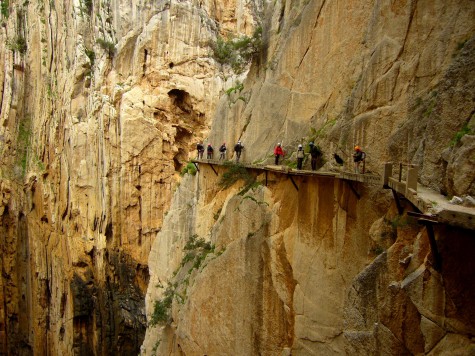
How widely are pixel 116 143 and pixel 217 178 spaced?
44.7 feet

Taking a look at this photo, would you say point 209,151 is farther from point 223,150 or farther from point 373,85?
point 373,85

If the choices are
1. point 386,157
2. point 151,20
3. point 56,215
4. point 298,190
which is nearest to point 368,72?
point 386,157

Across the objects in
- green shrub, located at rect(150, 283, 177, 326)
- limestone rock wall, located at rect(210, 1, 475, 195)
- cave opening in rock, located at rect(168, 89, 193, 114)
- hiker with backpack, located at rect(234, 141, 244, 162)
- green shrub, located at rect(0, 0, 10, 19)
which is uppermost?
green shrub, located at rect(0, 0, 10, 19)

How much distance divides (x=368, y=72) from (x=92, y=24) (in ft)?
82.4

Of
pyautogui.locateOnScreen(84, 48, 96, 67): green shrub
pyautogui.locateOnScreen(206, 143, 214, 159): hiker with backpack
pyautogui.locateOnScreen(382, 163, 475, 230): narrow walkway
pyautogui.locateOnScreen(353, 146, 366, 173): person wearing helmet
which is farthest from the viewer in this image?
pyautogui.locateOnScreen(84, 48, 96, 67): green shrub

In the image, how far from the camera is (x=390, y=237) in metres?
6.71

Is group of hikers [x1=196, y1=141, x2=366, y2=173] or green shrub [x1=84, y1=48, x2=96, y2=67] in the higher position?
green shrub [x1=84, y1=48, x2=96, y2=67]

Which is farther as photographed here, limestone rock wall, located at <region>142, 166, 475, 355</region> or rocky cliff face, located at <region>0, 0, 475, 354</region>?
rocky cliff face, located at <region>0, 0, 475, 354</region>

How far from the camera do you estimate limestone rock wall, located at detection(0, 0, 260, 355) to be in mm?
25375

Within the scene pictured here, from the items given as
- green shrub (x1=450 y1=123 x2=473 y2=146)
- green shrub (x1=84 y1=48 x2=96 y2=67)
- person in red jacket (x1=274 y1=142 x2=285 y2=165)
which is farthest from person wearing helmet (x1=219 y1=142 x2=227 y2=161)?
green shrub (x1=84 y1=48 x2=96 y2=67)

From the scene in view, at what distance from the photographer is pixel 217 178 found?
14.5 metres

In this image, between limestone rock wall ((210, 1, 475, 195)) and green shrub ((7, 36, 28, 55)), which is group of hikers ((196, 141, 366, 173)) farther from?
green shrub ((7, 36, 28, 55))

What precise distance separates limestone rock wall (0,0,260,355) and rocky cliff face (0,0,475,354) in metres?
0.14

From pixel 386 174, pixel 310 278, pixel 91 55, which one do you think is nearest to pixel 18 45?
pixel 91 55
